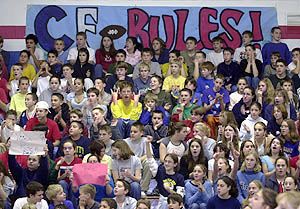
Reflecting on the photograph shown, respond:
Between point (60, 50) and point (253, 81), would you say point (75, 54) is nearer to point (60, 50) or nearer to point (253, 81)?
point (60, 50)

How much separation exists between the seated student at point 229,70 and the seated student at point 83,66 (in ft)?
6.78

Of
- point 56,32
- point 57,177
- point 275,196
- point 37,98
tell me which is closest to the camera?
point 275,196

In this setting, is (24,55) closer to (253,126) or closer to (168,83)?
(168,83)

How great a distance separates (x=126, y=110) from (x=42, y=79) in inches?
73.9

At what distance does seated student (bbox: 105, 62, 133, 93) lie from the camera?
1609 cm

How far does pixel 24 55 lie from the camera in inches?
670

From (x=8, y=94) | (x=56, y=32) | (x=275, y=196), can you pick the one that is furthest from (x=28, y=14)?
(x=275, y=196)

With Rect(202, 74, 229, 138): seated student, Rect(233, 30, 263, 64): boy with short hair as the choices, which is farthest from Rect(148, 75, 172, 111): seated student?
Rect(233, 30, 263, 64): boy with short hair

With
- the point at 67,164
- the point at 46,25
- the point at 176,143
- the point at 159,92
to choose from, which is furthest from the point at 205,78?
the point at 67,164

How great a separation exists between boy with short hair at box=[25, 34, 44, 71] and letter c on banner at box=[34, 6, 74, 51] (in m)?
0.33

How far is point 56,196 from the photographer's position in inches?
491

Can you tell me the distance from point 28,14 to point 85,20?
1.00 metres

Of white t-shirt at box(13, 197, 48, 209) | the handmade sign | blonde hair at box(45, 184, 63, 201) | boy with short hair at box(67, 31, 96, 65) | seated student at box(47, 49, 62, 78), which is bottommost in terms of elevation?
white t-shirt at box(13, 197, 48, 209)

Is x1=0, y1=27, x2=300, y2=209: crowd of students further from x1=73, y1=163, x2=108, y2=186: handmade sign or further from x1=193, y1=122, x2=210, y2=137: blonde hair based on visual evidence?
x1=73, y1=163, x2=108, y2=186: handmade sign
